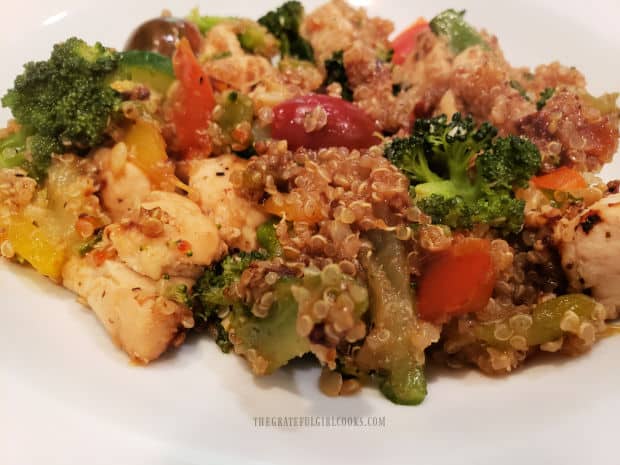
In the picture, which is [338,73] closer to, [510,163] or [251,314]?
[510,163]

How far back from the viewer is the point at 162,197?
2.74 m

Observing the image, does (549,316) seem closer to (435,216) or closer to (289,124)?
(435,216)

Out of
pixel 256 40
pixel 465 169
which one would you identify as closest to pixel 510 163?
pixel 465 169

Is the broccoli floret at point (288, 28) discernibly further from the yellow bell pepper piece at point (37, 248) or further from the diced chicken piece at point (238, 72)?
the yellow bell pepper piece at point (37, 248)

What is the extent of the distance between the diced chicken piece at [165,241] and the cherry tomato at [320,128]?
2.03 feet

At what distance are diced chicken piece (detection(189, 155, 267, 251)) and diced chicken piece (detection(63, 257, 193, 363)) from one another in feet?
Result: 0.99

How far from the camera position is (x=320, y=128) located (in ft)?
9.50

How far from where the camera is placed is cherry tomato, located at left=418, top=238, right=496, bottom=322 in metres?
2.42

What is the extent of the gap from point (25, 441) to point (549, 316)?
1.97 m

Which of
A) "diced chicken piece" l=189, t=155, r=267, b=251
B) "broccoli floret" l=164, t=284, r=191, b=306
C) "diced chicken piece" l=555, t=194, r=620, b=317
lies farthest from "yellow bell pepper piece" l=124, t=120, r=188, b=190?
"diced chicken piece" l=555, t=194, r=620, b=317

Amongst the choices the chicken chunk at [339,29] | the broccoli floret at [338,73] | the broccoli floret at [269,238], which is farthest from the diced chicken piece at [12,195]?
the chicken chunk at [339,29]

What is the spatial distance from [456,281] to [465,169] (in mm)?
616

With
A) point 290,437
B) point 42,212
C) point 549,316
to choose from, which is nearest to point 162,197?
point 42,212

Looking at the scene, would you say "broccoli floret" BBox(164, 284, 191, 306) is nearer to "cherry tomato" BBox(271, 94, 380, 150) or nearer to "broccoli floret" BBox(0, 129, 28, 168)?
"cherry tomato" BBox(271, 94, 380, 150)
